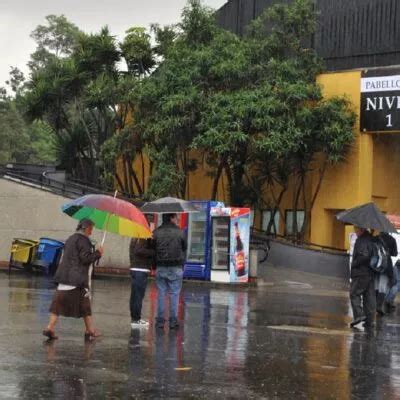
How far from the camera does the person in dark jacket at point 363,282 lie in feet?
41.0

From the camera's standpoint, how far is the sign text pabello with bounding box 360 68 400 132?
25781mm

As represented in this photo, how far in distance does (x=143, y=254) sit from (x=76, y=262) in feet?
6.10

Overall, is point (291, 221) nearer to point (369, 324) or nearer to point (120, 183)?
point (120, 183)

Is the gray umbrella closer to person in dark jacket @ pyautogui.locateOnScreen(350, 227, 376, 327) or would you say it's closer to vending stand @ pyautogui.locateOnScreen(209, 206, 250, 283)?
person in dark jacket @ pyautogui.locateOnScreen(350, 227, 376, 327)

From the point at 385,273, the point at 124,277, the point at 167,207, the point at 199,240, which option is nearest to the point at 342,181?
the point at 199,240

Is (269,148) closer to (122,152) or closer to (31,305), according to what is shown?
(122,152)

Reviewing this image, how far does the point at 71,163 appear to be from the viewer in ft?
108

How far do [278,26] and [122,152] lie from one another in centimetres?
695

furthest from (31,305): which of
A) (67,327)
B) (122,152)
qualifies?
(122,152)

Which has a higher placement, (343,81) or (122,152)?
(343,81)

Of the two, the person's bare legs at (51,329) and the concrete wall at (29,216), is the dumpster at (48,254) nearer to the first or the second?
the concrete wall at (29,216)

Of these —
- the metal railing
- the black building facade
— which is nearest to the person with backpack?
the metal railing

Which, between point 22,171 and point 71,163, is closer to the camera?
point 22,171

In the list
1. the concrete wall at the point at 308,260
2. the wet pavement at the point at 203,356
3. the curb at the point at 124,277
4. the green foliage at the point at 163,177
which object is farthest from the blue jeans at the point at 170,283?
the green foliage at the point at 163,177
